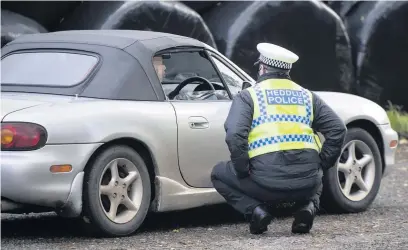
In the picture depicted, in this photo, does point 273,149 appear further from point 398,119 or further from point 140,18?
point 398,119


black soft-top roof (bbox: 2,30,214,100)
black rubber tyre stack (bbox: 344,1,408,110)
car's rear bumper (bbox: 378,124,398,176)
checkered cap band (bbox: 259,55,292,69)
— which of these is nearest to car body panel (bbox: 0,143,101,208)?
black soft-top roof (bbox: 2,30,214,100)

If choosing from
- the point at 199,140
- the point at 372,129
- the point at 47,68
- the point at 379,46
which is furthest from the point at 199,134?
the point at 379,46

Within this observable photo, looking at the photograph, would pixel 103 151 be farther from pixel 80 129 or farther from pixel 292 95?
pixel 292 95

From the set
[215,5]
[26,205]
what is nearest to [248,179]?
[26,205]

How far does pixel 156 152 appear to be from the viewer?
647 cm

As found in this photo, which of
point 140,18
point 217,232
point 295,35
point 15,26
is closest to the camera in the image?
point 217,232

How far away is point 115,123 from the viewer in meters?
6.21

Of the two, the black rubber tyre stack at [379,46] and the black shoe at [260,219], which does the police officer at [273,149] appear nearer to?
the black shoe at [260,219]

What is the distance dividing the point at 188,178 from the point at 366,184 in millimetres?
1692

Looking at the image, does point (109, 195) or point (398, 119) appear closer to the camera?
point (109, 195)

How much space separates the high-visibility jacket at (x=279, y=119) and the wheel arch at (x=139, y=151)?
2.20ft

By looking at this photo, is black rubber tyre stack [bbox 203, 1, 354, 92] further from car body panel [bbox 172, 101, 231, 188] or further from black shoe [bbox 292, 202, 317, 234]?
black shoe [bbox 292, 202, 317, 234]

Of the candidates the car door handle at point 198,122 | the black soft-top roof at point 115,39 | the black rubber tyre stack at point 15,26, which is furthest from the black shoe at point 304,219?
the black rubber tyre stack at point 15,26

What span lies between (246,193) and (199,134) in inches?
22.1
